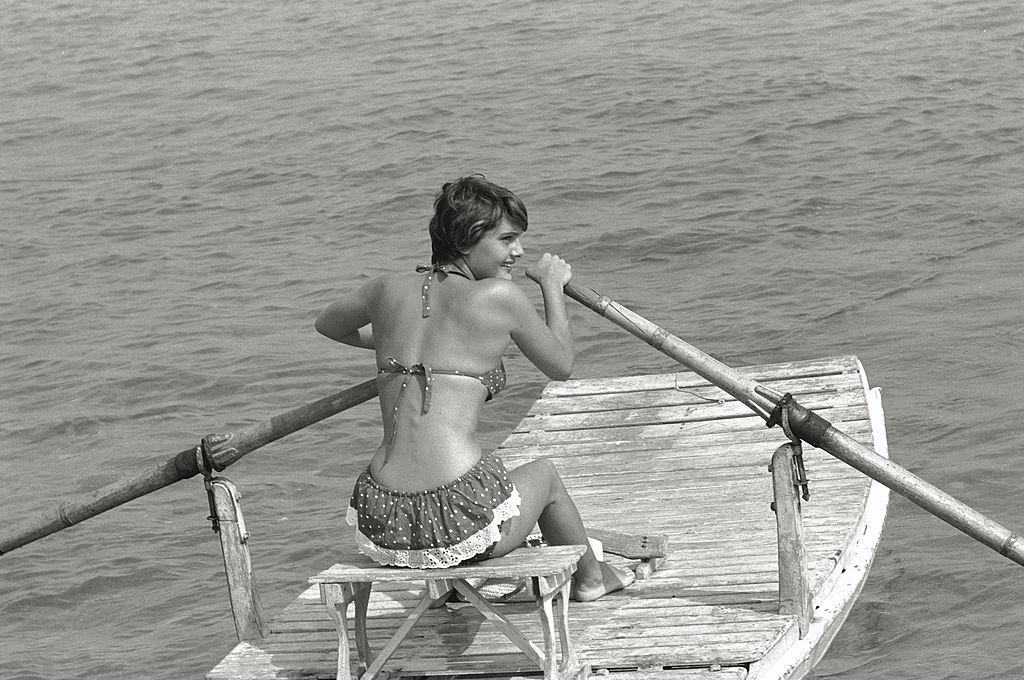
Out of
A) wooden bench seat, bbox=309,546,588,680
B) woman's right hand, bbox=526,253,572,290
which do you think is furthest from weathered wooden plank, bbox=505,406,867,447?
wooden bench seat, bbox=309,546,588,680

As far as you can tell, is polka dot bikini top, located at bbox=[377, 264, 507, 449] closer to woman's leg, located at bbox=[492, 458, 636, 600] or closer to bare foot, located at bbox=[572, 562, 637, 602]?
woman's leg, located at bbox=[492, 458, 636, 600]

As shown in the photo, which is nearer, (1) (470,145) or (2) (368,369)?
(2) (368,369)

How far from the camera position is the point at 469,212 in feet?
16.2

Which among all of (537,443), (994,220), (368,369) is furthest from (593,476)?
(994,220)

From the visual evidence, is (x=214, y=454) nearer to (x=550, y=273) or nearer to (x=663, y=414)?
(x=550, y=273)

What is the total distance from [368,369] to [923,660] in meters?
4.94

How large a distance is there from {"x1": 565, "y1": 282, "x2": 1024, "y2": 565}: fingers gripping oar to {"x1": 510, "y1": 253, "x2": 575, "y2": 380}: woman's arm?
0.13 metres

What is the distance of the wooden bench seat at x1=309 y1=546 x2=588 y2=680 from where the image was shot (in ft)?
15.5

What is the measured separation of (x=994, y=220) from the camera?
1184cm

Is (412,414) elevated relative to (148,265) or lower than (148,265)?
elevated

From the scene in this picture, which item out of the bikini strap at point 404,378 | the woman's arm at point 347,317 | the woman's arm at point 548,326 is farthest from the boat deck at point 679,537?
the woman's arm at point 347,317

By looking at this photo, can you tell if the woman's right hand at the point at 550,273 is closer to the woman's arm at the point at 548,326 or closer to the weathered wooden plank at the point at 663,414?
the woman's arm at the point at 548,326

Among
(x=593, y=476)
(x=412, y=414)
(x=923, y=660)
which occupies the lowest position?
(x=923, y=660)

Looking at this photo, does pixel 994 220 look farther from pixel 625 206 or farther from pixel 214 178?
pixel 214 178
